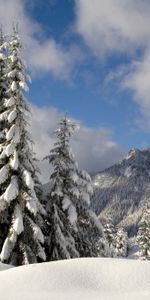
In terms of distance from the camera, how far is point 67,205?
23.7 meters

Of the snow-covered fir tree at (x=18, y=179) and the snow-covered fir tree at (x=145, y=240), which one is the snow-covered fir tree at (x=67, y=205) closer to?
A: the snow-covered fir tree at (x=18, y=179)

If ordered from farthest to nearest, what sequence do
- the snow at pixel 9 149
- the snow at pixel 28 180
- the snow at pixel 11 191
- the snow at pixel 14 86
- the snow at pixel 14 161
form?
1. the snow at pixel 14 86
2. the snow at pixel 9 149
3. the snow at pixel 14 161
4. the snow at pixel 11 191
5. the snow at pixel 28 180

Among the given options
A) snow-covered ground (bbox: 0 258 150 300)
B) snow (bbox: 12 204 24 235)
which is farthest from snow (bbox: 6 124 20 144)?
snow-covered ground (bbox: 0 258 150 300)

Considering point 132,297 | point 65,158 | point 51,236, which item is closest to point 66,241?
point 51,236

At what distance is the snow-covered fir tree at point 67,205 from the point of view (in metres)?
23.8

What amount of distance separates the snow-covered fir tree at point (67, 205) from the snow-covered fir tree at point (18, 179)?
2130 mm

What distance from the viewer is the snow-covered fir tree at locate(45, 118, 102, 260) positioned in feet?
78.0

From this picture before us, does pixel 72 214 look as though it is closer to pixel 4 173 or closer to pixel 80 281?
pixel 4 173

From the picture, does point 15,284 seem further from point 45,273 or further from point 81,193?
point 81,193

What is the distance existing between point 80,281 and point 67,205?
14143 mm

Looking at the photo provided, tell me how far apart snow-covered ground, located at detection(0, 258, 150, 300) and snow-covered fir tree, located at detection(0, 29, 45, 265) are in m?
10.1

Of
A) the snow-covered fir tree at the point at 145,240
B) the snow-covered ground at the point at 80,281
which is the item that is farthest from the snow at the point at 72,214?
the snow-covered fir tree at the point at 145,240

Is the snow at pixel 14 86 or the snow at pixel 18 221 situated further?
the snow at pixel 14 86

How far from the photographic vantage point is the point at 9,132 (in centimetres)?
2120
